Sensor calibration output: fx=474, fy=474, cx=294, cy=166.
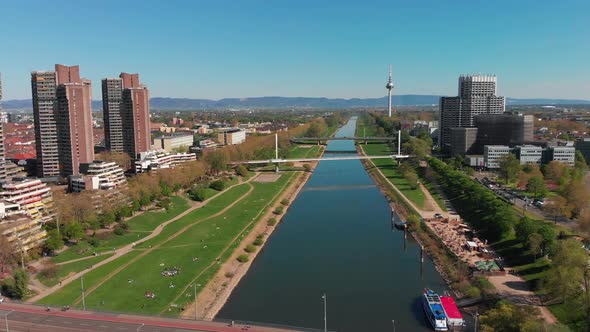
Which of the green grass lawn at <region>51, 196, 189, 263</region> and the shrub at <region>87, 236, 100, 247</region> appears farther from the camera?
the shrub at <region>87, 236, 100, 247</region>

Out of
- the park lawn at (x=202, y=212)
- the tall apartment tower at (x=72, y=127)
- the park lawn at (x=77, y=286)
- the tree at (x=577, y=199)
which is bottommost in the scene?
the park lawn at (x=77, y=286)

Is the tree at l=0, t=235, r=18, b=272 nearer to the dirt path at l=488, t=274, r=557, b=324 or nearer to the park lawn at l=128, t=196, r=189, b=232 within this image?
the park lawn at l=128, t=196, r=189, b=232

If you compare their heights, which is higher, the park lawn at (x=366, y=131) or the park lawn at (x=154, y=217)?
the park lawn at (x=366, y=131)

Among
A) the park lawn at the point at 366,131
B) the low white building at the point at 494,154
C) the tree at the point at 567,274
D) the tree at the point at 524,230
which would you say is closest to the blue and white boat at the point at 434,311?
the tree at the point at 567,274

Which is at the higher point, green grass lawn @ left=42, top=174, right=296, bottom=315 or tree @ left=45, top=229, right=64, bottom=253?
tree @ left=45, top=229, right=64, bottom=253

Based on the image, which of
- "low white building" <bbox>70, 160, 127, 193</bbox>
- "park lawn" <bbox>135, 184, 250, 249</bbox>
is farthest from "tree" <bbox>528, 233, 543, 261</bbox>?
"low white building" <bbox>70, 160, 127, 193</bbox>

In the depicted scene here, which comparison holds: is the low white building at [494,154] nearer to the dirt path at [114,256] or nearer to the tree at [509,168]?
the tree at [509,168]

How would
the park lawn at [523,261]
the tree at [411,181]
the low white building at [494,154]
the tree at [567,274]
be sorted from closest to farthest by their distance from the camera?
the tree at [567,274]
the park lawn at [523,261]
the tree at [411,181]
the low white building at [494,154]

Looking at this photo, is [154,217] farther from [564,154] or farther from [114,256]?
[564,154]
